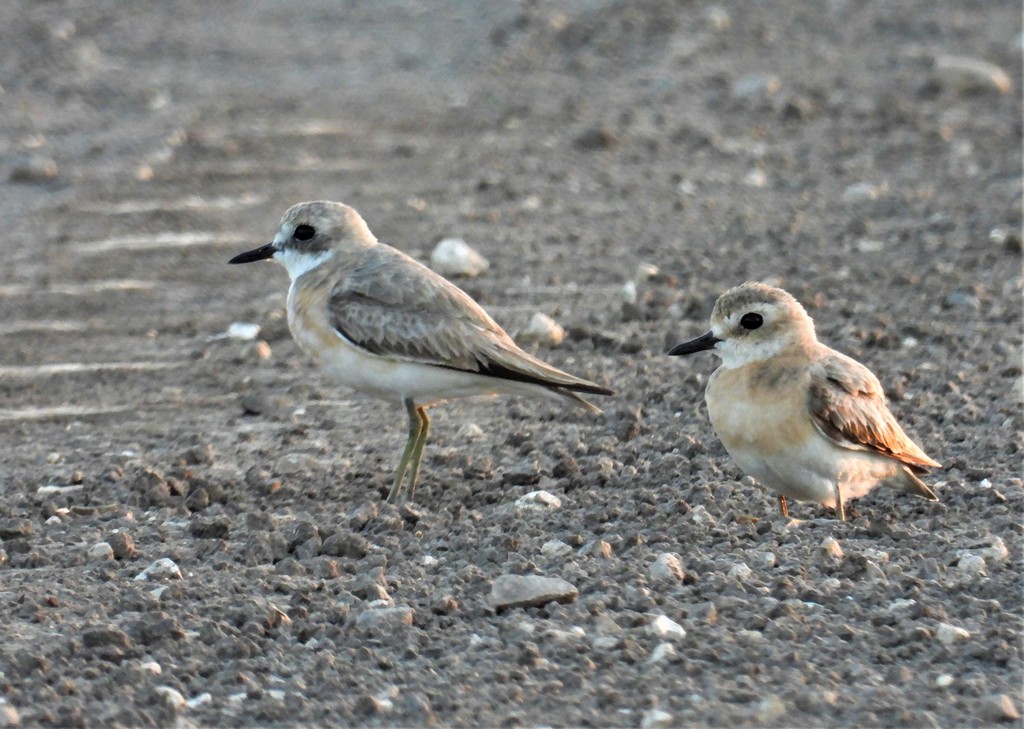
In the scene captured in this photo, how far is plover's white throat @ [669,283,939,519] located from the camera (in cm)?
594

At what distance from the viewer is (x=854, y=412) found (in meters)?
6.01

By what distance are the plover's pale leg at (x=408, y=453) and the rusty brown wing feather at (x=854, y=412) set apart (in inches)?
63.3

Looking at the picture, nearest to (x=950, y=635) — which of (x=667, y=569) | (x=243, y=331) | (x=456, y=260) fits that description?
(x=667, y=569)

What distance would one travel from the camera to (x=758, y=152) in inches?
480

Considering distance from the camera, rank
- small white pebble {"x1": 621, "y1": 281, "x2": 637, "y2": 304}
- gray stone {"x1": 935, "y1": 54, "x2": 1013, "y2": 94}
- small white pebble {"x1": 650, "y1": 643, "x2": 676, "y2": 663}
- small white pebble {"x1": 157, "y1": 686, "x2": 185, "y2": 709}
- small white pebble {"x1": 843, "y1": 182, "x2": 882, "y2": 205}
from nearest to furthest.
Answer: small white pebble {"x1": 157, "y1": 686, "x2": 185, "y2": 709} < small white pebble {"x1": 650, "y1": 643, "x2": 676, "y2": 663} < small white pebble {"x1": 621, "y1": 281, "x2": 637, "y2": 304} < small white pebble {"x1": 843, "y1": 182, "x2": 882, "y2": 205} < gray stone {"x1": 935, "y1": 54, "x2": 1013, "y2": 94}

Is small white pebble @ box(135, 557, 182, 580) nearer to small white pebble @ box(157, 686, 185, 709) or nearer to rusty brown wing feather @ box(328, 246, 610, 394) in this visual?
small white pebble @ box(157, 686, 185, 709)

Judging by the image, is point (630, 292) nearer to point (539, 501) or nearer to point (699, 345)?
point (699, 345)

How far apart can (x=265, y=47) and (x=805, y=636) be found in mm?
11313

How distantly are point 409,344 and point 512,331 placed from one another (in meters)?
1.86

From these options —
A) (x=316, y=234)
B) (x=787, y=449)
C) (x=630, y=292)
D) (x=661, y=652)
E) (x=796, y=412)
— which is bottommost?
(x=630, y=292)

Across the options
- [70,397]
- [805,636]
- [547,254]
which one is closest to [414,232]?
[547,254]

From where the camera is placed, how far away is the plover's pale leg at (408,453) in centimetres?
650

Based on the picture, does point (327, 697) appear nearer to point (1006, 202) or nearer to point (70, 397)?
point (70, 397)

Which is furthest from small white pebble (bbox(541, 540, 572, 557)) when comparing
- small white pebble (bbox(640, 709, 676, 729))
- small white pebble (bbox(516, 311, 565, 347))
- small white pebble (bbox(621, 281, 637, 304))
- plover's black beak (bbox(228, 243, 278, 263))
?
small white pebble (bbox(621, 281, 637, 304))
